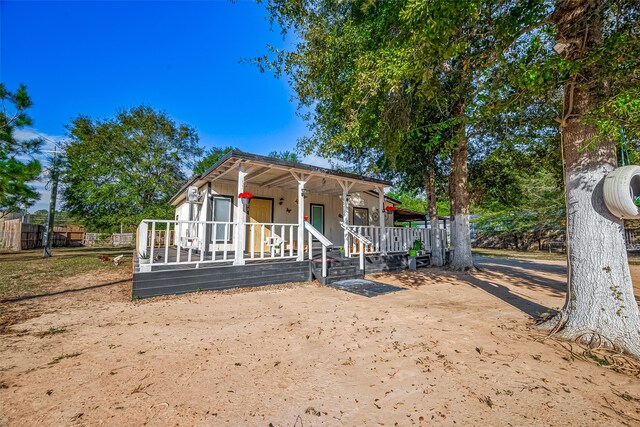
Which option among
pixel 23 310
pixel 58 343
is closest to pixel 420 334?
pixel 58 343

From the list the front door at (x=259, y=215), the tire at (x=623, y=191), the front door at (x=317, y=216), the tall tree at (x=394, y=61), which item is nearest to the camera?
the tire at (x=623, y=191)

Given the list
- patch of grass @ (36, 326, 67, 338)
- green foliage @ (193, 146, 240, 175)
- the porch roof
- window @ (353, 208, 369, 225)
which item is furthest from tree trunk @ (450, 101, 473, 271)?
green foliage @ (193, 146, 240, 175)

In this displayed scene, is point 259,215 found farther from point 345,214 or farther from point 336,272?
point 336,272

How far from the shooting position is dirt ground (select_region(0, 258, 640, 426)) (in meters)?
1.96

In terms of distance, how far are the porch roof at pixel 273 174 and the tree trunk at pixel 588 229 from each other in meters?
5.34

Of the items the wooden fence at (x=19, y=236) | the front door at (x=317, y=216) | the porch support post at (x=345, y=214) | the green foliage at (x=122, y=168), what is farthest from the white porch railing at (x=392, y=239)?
the wooden fence at (x=19, y=236)

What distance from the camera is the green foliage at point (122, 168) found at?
15.6 meters

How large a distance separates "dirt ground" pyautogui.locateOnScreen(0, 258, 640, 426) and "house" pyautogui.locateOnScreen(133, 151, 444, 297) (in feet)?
3.51

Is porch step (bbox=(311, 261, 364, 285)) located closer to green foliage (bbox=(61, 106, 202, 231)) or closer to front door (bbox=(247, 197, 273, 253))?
front door (bbox=(247, 197, 273, 253))

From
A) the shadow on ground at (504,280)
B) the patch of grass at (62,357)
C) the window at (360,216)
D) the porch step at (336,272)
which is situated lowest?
the patch of grass at (62,357)

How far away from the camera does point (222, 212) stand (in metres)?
9.16

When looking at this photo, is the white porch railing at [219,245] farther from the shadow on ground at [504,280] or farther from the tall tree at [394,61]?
the shadow on ground at [504,280]

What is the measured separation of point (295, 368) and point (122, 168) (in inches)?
756

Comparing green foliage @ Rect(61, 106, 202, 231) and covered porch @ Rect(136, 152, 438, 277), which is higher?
green foliage @ Rect(61, 106, 202, 231)
